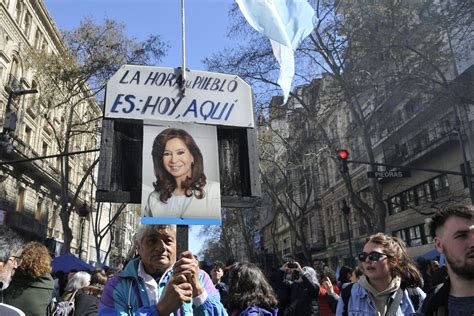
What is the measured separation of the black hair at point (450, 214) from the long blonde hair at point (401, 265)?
2.20ft

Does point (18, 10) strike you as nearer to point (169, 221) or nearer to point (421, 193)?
point (169, 221)

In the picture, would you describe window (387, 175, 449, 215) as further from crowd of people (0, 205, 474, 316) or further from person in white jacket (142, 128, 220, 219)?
person in white jacket (142, 128, 220, 219)

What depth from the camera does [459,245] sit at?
7.10 feet

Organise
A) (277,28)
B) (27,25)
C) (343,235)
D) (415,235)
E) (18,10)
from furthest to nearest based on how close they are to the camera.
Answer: (343,235) → (27,25) → (415,235) → (18,10) → (277,28)

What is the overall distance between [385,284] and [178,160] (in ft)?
5.94

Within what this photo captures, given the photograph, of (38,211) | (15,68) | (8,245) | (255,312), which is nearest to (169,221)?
(255,312)

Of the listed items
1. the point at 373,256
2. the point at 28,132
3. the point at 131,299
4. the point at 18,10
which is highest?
the point at 18,10

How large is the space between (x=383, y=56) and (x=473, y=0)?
3.75 metres

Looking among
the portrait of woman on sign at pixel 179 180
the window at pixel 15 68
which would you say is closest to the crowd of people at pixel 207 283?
the portrait of woman on sign at pixel 179 180

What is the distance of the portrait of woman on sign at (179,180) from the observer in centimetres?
250

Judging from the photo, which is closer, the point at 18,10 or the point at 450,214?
the point at 450,214

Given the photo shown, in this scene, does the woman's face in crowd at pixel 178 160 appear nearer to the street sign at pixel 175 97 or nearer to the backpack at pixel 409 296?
the street sign at pixel 175 97

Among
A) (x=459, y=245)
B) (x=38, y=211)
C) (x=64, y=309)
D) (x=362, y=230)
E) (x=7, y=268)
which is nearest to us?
(x=459, y=245)

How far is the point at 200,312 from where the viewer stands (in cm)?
215
